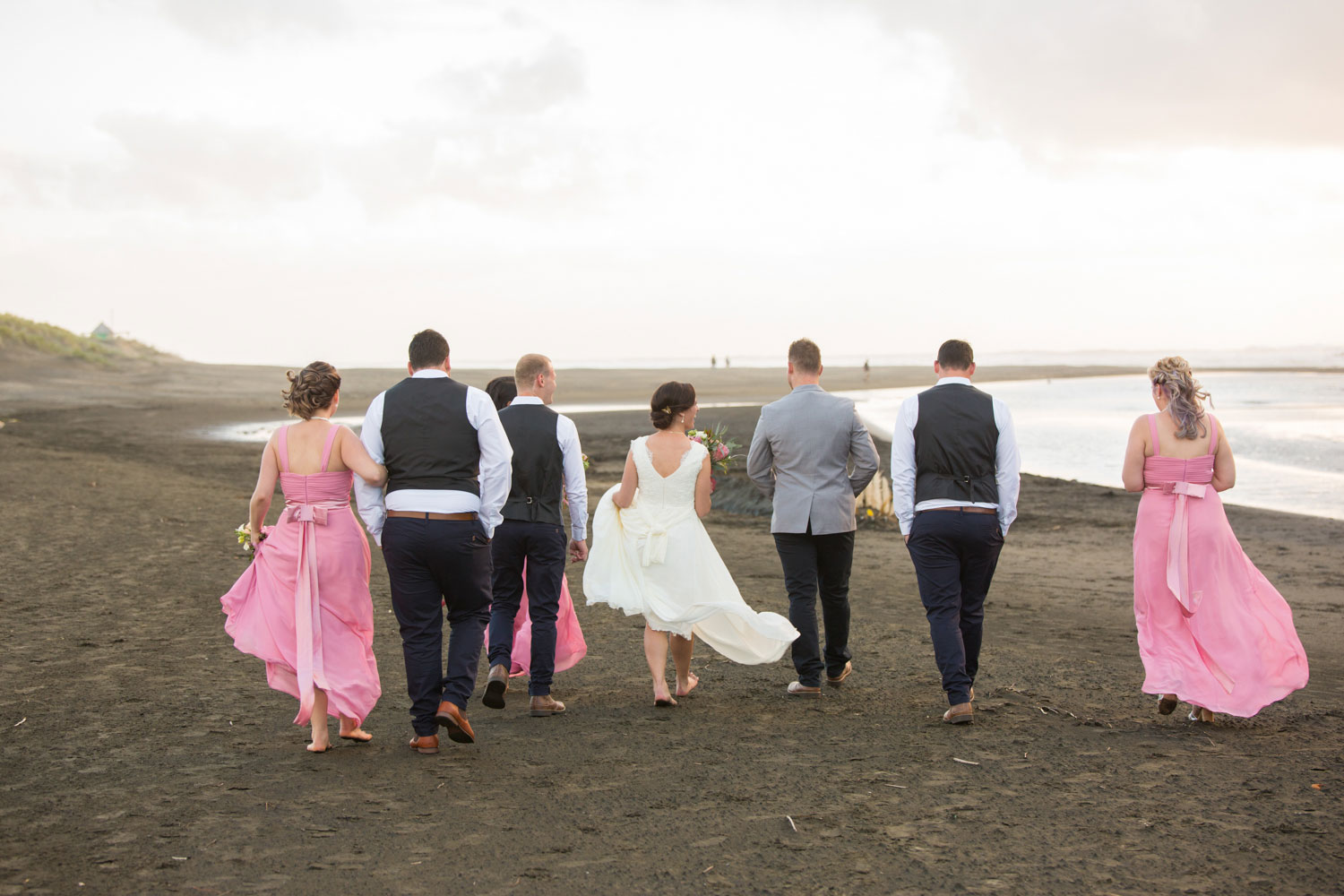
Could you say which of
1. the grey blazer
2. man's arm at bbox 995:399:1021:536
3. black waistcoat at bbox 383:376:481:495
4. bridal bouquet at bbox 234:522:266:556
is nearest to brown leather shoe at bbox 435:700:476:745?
black waistcoat at bbox 383:376:481:495

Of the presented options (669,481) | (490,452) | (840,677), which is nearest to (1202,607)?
(840,677)

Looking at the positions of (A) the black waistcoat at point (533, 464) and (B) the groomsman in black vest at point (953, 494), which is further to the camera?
(A) the black waistcoat at point (533, 464)

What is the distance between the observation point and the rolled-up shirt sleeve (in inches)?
253

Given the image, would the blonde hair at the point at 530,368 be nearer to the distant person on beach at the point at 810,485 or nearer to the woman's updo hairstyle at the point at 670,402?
the woman's updo hairstyle at the point at 670,402

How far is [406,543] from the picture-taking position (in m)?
5.47

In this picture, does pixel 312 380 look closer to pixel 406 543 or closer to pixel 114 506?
pixel 406 543

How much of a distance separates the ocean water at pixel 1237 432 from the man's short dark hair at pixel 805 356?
9875 mm

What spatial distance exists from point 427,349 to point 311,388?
601mm

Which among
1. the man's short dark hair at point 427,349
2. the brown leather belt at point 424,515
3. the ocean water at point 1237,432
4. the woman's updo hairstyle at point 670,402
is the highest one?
the man's short dark hair at point 427,349

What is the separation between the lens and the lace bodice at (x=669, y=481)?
666 cm

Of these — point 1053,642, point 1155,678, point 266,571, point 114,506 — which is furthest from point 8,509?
point 1155,678

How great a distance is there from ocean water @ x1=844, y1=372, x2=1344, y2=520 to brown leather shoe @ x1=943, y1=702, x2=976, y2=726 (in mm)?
10246

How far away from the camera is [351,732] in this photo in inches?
228

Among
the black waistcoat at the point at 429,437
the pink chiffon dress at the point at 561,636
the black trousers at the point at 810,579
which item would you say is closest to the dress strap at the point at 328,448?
the black waistcoat at the point at 429,437
